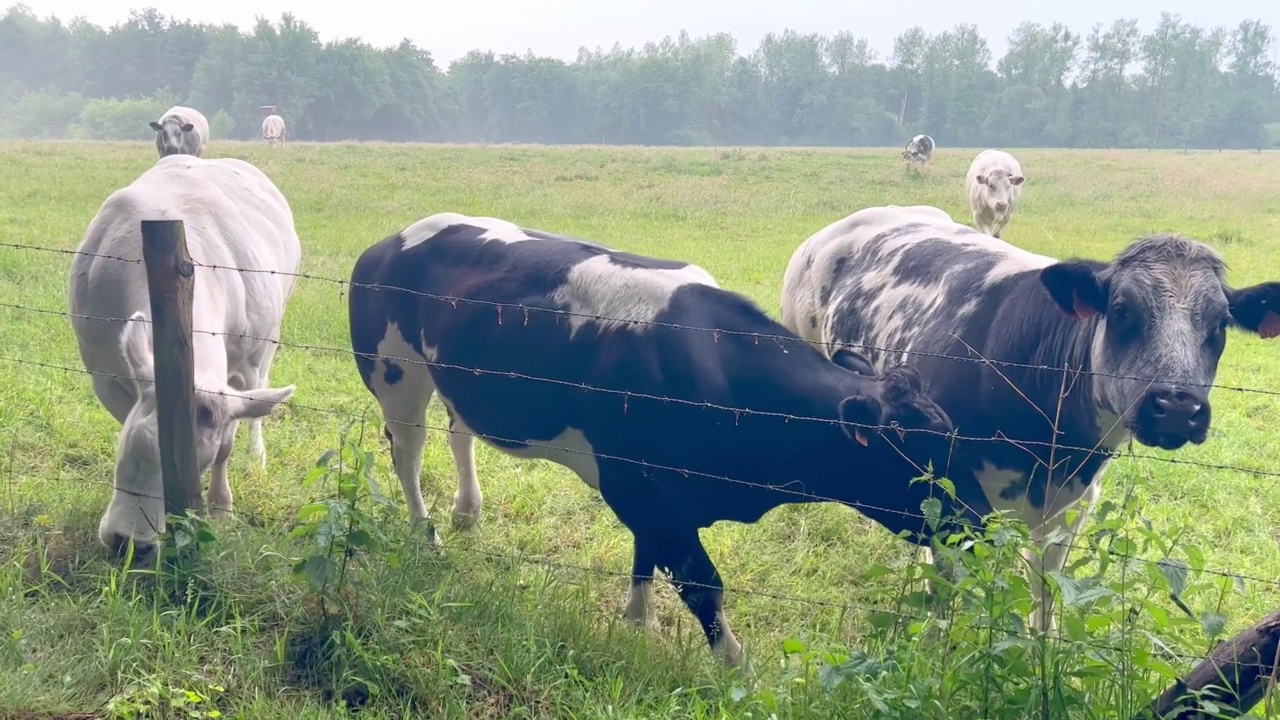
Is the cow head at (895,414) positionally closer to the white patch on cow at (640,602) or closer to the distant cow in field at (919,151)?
the white patch on cow at (640,602)

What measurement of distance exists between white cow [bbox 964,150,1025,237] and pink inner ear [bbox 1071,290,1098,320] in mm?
13248

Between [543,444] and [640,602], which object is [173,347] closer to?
[543,444]

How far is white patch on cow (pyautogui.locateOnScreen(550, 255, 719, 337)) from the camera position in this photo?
445 centimetres

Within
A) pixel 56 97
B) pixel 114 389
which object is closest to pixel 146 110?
pixel 56 97

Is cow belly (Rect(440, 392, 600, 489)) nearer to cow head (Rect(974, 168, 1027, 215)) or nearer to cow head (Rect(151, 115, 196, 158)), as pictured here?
cow head (Rect(151, 115, 196, 158))

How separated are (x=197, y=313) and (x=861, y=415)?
3.06 metres

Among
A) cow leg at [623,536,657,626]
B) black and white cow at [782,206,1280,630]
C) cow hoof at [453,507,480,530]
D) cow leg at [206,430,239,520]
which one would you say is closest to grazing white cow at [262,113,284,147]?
cow leg at [206,430,239,520]

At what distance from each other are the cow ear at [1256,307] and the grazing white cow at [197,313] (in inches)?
147

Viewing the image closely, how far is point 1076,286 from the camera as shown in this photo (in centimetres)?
418

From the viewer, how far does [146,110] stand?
70.9 m

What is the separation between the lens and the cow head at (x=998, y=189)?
1697 cm

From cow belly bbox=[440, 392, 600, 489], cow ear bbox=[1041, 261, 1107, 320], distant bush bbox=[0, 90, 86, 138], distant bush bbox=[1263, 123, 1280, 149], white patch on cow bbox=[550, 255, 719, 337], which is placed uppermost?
distant bush bbox=[1263, 123, 1280, 149]

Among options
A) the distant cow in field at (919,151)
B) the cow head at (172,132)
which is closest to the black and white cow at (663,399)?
the cow head at (172,132)

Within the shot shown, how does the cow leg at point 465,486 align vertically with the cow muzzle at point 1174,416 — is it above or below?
below
